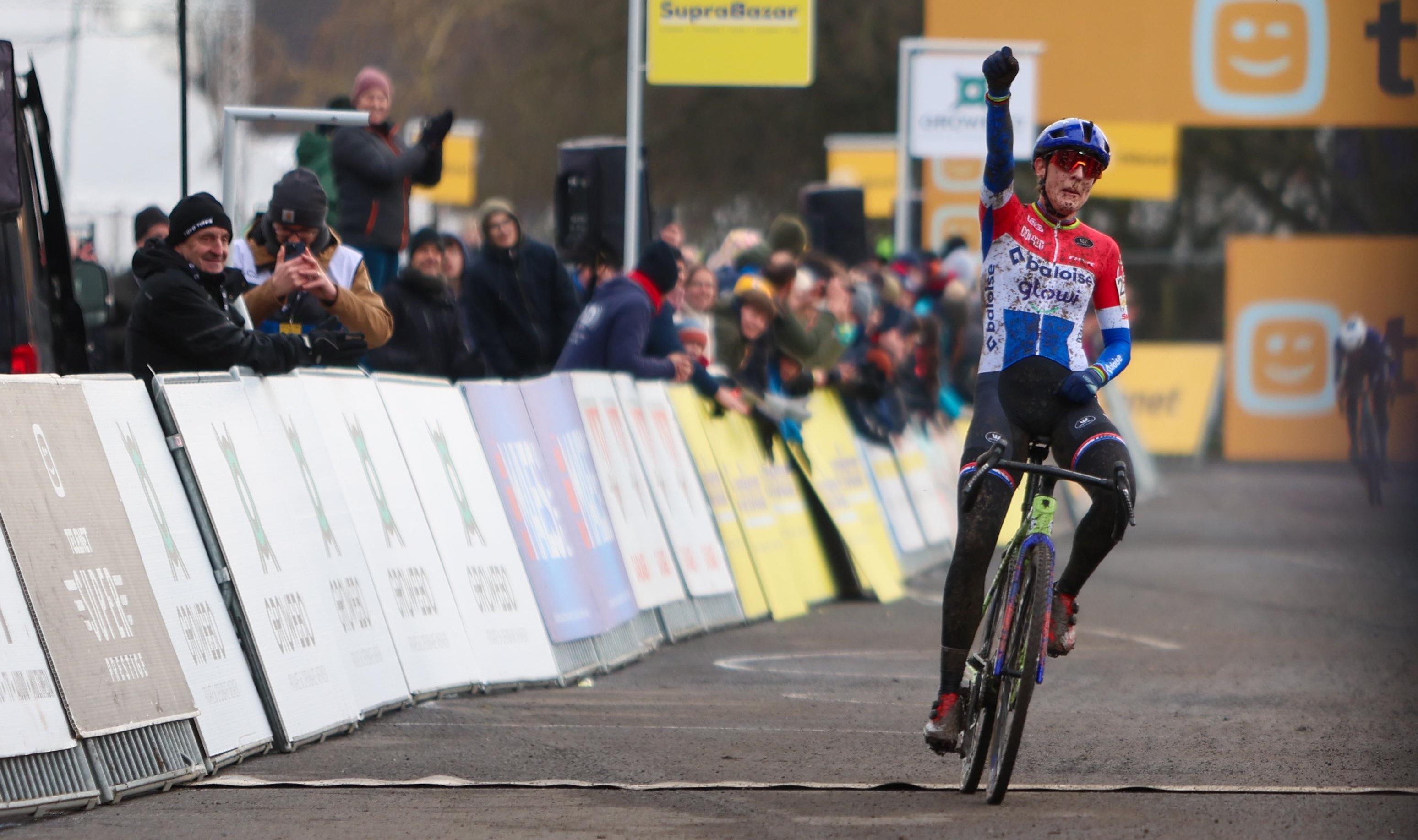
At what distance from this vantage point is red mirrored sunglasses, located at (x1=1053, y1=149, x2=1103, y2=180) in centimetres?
789

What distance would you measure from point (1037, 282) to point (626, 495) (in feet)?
14.6

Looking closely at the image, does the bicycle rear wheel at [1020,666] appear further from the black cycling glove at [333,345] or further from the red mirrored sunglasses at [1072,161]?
the black cycling glove at [333,345]

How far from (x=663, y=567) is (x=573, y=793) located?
5026 millimetres

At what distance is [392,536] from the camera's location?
9352mm

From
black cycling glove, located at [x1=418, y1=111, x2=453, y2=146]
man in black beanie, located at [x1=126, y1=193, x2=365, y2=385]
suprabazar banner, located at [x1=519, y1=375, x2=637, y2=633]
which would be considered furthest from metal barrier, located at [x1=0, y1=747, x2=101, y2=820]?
black cycling glove, located at [x1=418, y1=111, x2=453, y2=146]

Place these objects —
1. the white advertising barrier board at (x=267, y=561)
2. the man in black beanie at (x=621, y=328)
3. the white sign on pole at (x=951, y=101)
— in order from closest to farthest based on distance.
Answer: the white advertising barrier board at (x=267, y=561) < the man in black beanie at (x=621, y=328) < the white sign on pole at (x=951, y=101)

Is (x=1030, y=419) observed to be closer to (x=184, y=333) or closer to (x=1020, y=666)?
(x=1020, y=666)

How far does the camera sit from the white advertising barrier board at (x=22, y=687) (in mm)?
6684

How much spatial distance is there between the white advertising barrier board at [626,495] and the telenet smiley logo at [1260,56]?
16670 mm

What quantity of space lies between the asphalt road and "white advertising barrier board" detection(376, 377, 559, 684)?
28cm

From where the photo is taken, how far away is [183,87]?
443 inches

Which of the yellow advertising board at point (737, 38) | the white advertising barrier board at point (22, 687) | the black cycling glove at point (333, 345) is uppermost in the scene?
the yellow advertising board at point (737, 38)

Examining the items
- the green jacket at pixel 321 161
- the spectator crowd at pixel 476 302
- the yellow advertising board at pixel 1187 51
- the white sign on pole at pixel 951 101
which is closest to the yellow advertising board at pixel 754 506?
the spectator crowd at pixel 476 302

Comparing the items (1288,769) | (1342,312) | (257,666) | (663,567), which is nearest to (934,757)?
(1288,769)
